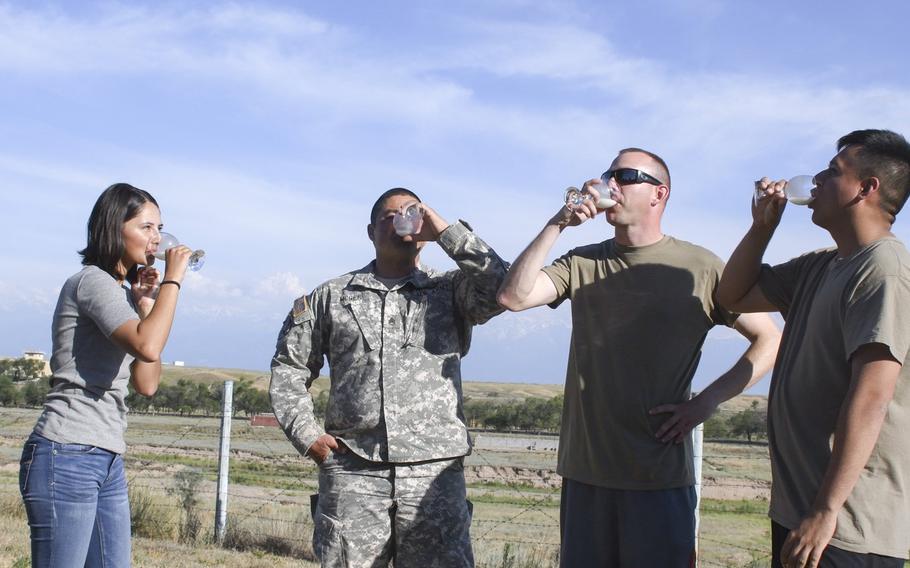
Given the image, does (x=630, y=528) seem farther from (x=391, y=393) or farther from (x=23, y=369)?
(x=23, y=369)

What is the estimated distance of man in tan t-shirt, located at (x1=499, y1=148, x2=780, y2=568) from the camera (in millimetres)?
3631

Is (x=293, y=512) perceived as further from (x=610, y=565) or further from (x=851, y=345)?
(x=851, y=345)

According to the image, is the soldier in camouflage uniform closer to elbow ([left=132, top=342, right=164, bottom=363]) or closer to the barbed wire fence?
elbow ([left=132, top=342, right=164, bottom=363])

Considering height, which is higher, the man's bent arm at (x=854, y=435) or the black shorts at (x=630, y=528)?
the man's bent arm at (x=854, y=435)

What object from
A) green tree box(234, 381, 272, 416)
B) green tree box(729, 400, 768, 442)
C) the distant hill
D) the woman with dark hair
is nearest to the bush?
the woman with dark hair

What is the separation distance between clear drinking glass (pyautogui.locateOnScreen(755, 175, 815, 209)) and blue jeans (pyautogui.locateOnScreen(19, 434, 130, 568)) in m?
2.59

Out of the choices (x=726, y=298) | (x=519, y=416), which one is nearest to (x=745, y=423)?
(x=519, y=416)

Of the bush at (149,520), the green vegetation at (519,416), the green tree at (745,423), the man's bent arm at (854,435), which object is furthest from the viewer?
the green vegetation at (519,416)

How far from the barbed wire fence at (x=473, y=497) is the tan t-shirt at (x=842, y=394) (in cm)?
410

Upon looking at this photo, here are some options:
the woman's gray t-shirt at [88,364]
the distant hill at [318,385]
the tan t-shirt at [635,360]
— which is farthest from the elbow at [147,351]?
the distant hill at [318,385]

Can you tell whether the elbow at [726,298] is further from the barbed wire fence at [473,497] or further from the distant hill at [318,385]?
the distant hill at [318,385]

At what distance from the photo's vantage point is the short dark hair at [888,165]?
9.88 ft

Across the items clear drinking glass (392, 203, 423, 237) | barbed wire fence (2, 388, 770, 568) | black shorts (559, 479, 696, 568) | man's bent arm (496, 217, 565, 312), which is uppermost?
clear drinking glass (392, 203, 423, 237)

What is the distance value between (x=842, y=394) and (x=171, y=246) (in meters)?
2.50
